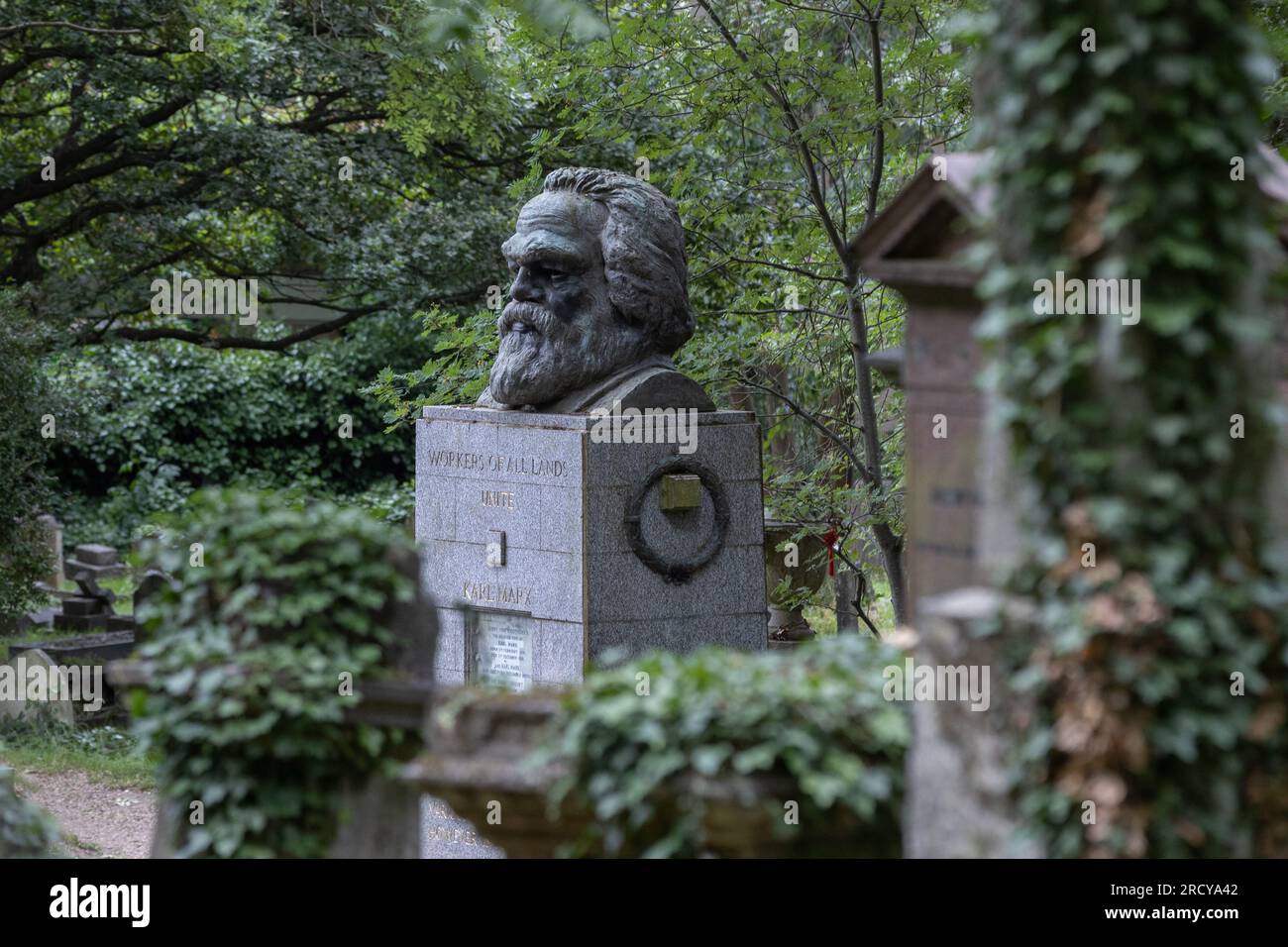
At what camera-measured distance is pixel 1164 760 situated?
13.4 feet

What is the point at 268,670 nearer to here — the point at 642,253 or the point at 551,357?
the point at 551,357

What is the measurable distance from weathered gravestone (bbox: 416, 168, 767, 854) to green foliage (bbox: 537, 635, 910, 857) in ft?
14.8

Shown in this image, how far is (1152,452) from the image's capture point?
4.07 meters

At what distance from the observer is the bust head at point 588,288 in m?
9.52

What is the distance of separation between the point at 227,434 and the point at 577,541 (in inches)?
570

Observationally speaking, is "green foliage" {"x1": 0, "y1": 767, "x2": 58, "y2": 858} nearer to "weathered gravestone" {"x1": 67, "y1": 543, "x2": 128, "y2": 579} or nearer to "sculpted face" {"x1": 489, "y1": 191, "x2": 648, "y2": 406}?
"sculpted face" {"x1": 489, "y1": 191, "x2": 648, "y2": 406}

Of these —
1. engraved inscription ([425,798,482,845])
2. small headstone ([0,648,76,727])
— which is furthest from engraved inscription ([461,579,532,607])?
small headstone ([0,648,76,727])

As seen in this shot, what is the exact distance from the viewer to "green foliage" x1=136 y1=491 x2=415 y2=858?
15.9 feet

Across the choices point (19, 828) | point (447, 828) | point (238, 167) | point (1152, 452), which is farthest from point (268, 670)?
point (238, 167)

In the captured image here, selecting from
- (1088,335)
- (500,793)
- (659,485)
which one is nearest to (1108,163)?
(1088,335)

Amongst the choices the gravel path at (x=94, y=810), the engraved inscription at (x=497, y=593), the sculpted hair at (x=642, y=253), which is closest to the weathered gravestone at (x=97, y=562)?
the gravel path at (x=94, y=810)

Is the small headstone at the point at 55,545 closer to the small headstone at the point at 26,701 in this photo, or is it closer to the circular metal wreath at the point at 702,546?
the small headstone at the point at 26,701

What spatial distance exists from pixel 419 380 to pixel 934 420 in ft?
21.4

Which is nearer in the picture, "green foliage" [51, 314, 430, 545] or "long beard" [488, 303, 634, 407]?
"long beard" [488, 303, 634, 407]
